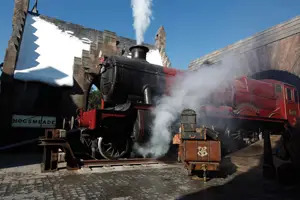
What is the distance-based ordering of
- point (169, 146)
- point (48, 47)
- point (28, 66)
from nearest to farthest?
point (169, 146), point (28, 66), point (48, 47)

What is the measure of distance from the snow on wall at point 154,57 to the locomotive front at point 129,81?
9867 millimetres

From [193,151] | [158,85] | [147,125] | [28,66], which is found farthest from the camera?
[28,66]

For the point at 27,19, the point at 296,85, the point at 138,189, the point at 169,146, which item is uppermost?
the point at 27,19

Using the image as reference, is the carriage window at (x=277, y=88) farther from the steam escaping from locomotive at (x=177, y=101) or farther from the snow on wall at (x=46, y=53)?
the snow on wall at (x=46, y=53)

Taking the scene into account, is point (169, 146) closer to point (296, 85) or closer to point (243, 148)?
point (243, 148)

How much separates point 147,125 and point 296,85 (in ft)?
32.6

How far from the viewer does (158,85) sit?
8.15 meters

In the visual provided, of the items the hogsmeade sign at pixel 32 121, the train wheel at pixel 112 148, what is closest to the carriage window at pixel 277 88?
the train wheel at pixel 112 148

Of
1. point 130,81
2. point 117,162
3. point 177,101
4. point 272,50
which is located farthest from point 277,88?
point 117,162

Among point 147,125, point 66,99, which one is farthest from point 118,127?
point 66,99

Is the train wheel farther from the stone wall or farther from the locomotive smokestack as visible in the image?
the stone wall

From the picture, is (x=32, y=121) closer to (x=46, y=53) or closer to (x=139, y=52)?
(x=46, y=53)

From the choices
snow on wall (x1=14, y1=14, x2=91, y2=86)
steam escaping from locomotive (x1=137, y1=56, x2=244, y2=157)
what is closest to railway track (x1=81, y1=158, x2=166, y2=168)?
steam escaping from locomotive (x1=137, y1=56, x2=244, y2=157)

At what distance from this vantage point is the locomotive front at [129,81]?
24.4ft
